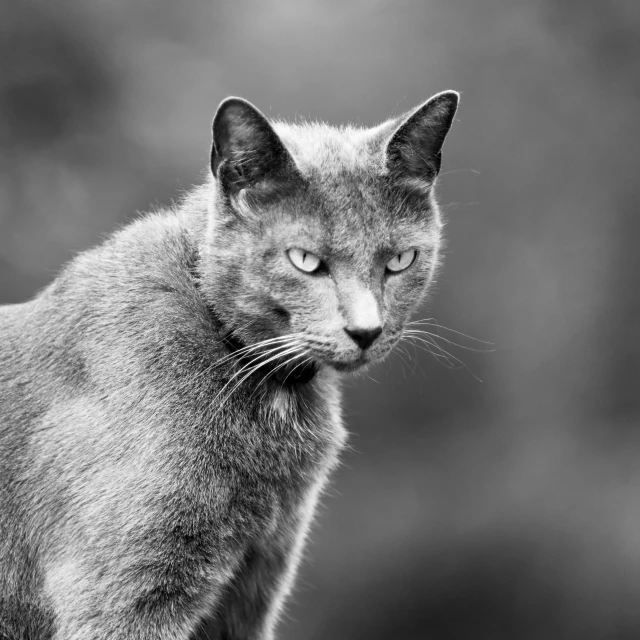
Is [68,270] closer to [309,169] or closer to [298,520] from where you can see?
[309,169]

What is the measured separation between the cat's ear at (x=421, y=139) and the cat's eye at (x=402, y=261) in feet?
0.55

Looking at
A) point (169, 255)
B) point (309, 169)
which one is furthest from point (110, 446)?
point (309, 169)

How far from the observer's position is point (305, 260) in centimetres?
203

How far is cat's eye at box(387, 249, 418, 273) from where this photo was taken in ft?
6.96

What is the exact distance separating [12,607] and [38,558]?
125 millimetres

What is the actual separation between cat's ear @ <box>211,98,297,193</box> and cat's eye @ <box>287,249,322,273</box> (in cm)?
17

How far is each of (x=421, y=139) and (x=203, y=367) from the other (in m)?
0.71

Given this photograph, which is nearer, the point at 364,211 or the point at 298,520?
the point at 364,211

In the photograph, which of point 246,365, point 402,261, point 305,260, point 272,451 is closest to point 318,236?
point 305,260

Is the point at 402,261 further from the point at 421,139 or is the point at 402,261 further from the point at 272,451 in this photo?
the point at 272,451

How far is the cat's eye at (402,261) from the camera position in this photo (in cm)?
212

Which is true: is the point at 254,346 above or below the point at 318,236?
below

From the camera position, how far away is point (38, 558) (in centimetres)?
209

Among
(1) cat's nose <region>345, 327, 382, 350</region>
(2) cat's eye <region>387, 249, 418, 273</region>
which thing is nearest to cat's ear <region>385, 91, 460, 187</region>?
(2) cat's eye <region>387, 249, 418, 273</region>
